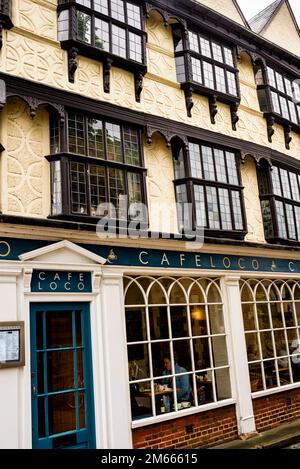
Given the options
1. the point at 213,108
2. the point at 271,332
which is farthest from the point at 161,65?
the point at 271,332

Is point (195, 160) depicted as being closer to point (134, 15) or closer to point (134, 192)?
point (134, 192)

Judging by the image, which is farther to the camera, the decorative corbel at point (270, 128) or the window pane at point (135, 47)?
the decorative corbel at point (270, 128)

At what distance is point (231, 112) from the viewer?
10539 millimetres

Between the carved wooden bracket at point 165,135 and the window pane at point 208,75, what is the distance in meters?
1.87

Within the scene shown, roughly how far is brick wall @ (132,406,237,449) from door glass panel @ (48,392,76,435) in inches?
45.0

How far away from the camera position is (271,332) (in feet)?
32.3

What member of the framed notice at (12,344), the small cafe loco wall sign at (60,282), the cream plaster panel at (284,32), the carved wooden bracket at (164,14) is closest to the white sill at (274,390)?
the small cafe loco wall sign at (60,282)

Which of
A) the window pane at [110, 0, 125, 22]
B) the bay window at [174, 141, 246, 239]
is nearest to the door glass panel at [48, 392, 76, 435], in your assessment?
the bay window at [174, 141, 246, 239]

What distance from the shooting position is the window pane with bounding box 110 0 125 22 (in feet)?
28.5

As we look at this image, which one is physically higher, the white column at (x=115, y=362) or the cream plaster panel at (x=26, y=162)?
the cream plaster panel at (x=26, y=162)

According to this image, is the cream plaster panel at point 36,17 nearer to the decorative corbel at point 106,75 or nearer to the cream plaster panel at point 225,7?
the decorative corbel at point 106,75

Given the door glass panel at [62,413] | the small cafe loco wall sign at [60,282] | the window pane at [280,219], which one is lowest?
the door glass panel at [62,413]

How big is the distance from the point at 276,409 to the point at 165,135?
6471mm

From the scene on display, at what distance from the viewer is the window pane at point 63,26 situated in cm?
783
